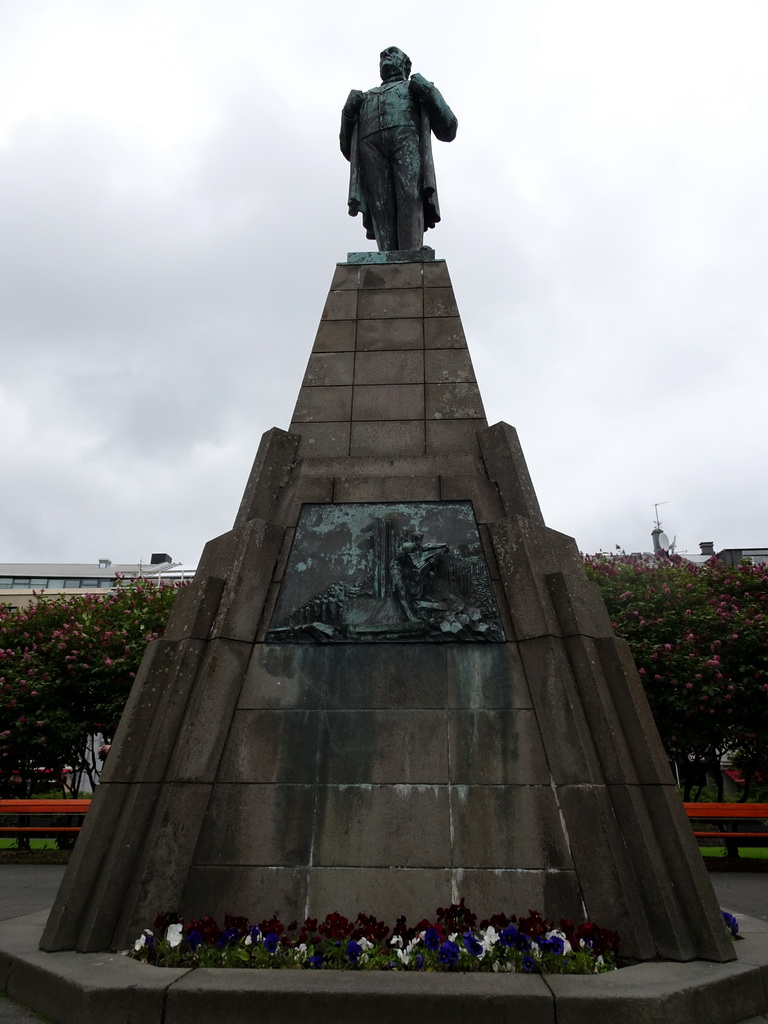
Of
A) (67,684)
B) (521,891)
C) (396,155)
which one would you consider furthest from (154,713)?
(67,684)

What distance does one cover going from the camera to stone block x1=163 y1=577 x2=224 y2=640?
243 inches

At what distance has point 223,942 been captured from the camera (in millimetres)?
4711

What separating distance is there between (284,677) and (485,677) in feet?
5.40

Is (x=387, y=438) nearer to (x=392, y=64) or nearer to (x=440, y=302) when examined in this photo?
(x=440, y=302)

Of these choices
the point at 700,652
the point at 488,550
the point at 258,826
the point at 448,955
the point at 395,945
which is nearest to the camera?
the point at 448,955

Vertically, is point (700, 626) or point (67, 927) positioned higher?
point (700, 626)

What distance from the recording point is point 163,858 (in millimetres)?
5250

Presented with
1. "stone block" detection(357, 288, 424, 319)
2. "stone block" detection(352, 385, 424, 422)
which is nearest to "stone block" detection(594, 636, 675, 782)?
"stone block" detection(352, 385, 424, 422)

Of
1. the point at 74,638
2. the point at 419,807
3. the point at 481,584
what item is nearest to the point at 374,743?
the point at 419,807

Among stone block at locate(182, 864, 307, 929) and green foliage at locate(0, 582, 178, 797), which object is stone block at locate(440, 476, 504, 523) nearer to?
stone block at locate(182, 864, 307, 929)

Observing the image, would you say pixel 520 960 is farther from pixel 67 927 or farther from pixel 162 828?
pixel 67 927

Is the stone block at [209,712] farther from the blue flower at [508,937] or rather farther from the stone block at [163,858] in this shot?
the blue flower at [508,937]

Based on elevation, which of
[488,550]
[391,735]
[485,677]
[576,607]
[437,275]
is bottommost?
[391,735]

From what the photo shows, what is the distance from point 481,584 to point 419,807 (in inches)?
76.2
